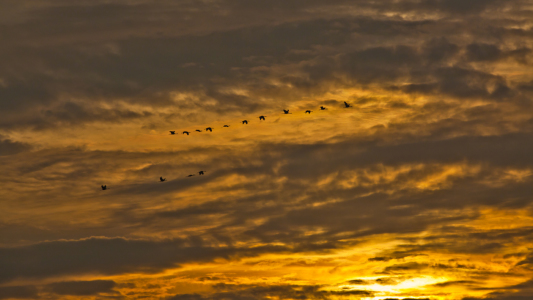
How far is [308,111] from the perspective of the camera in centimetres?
14562

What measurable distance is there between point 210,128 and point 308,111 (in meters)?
32.1

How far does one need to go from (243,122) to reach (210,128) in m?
14.2

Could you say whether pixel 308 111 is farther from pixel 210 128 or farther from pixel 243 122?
pixel 210 128

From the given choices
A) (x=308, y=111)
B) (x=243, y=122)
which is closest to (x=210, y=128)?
(x=243, y=122)

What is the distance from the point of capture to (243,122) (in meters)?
142

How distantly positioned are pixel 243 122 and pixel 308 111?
20975mm

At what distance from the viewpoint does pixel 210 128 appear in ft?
493
